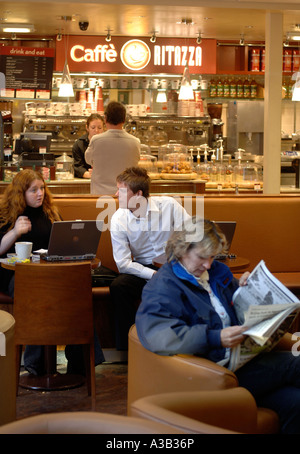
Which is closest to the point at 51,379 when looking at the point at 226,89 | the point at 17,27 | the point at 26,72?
the point at 26,72

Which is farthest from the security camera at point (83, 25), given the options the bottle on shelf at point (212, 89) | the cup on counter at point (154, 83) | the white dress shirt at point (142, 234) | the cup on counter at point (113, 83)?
the white dress shirt at point (142, 234)

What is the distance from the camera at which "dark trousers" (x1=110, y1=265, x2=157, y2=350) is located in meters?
5.23

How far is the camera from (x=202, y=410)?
235cm

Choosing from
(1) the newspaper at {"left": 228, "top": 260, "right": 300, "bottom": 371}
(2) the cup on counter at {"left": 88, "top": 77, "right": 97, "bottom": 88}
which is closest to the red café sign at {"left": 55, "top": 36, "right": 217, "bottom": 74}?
(2) the cup on counter at {"left": 88, "top": 77, "right": 97, "bottom": 88}

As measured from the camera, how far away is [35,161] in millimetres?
8242

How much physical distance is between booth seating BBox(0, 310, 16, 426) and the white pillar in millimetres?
5568

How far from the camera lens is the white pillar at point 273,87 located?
8.15m

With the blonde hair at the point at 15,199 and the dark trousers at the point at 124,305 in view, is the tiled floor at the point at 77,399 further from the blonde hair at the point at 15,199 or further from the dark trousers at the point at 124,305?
the blonde hair at the point at 15,199

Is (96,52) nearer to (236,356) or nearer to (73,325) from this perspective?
(73,325)

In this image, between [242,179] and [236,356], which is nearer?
[236,356]

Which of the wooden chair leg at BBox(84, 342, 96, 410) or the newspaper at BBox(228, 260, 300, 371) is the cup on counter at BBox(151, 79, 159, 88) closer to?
the wooden chair leg at BBox(84, 342, 96, 410)
